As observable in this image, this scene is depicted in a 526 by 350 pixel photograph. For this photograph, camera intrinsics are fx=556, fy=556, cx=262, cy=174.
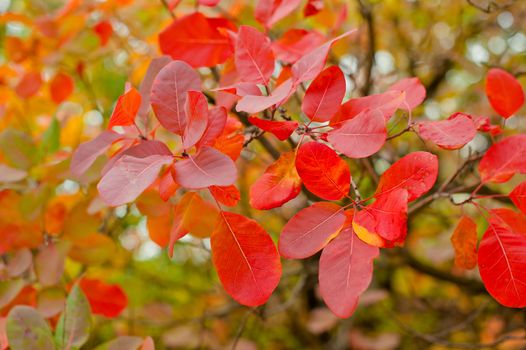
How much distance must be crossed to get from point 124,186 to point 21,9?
1584mm

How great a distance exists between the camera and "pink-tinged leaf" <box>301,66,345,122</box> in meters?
0.64

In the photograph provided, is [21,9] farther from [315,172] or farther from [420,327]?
[420,327]

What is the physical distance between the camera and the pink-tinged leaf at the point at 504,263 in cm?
61

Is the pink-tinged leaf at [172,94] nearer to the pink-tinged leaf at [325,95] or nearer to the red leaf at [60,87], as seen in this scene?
the pink-tinged leaf at [325,95]

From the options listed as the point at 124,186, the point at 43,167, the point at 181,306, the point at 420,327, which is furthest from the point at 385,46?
the point at 124,186

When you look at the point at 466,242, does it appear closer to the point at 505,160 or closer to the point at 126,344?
the point at 505,160

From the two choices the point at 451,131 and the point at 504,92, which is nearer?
→ the point at 451,131

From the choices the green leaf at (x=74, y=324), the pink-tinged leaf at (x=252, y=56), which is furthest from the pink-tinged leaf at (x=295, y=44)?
the green leaf at (x=74, y=324)

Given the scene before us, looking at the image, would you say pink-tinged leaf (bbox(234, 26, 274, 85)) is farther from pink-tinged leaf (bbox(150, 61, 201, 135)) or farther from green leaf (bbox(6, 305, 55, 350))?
green leaf (bbox(6, 305, 55, 350))

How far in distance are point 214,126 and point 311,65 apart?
134mm

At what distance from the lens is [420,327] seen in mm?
1937

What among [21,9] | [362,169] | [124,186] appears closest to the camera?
[124,186]

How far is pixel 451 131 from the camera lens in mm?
626

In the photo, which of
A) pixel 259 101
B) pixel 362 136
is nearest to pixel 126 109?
pixel 259 101
